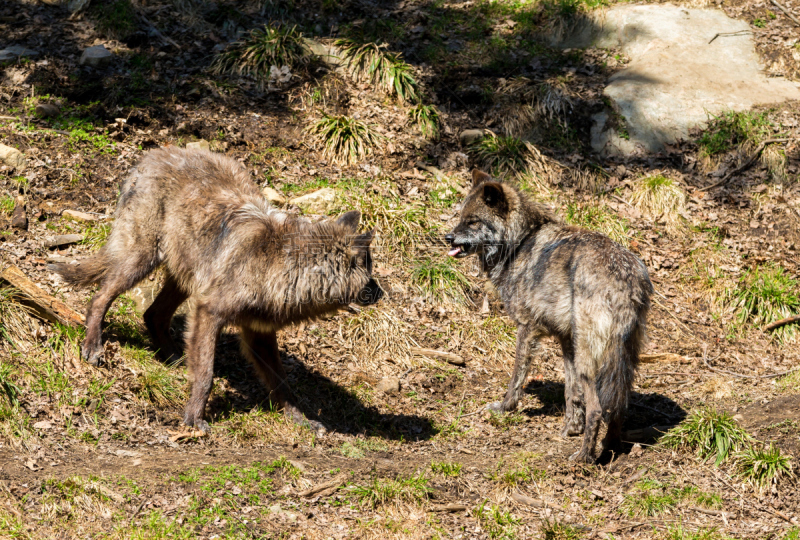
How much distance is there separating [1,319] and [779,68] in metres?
13.1

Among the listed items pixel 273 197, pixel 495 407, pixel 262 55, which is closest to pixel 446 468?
pixel 495 407

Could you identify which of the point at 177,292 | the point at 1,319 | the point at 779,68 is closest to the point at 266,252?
the point at 177,292

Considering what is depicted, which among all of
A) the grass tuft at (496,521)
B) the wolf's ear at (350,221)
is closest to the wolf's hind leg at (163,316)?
the wolf's ear at (350,221)

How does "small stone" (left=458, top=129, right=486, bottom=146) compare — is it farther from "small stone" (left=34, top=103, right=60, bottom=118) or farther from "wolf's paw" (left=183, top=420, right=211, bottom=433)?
Answer: "wolf's paw" (left=183, top=420, right=211, bottom=433)

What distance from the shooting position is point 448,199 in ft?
33.7

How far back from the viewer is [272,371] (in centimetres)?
662

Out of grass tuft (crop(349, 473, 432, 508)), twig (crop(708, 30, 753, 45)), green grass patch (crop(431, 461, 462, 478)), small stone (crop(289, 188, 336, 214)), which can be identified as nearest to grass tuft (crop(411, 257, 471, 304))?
small stone (crop(289, 188, 336, 214))

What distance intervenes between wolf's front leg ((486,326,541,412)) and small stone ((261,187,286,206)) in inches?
156

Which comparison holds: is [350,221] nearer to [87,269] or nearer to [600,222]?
[87,269]

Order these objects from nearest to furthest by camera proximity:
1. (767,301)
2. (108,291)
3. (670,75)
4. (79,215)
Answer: (108,291) < (79,215) < (767,301) < (670,75)

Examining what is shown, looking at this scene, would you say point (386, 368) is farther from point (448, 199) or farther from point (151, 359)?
point (448, 199)

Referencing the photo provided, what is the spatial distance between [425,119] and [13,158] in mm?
6046

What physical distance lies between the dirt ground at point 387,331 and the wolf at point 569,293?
1.79ft

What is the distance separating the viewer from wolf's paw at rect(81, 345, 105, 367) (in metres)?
6.39
